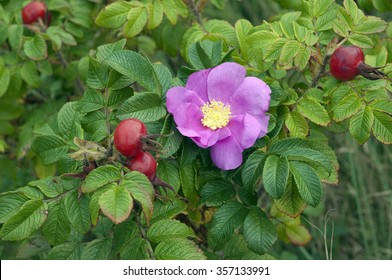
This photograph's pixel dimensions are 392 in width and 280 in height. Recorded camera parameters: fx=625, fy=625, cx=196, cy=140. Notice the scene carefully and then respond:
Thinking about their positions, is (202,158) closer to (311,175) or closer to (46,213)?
(311,175)

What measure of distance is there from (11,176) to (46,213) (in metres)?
1.01

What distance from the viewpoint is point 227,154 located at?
51.9 inches

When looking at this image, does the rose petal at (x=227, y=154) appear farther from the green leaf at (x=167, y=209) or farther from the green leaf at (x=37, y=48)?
the green leaf at (x=37, y=48)

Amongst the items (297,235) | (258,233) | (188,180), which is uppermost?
(188,180)

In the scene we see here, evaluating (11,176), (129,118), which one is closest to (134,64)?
(129,118)

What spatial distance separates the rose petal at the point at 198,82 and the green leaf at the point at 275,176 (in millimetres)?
216

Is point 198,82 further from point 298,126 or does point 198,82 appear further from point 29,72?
point 29,72

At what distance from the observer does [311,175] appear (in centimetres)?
130

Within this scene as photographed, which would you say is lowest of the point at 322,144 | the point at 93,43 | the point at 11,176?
the point at 11,176

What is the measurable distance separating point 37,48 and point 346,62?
0.90 m

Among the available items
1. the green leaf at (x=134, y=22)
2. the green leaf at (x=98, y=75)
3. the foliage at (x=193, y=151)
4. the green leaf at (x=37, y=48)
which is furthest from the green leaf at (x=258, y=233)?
the green leaf at (x=37, y=48)

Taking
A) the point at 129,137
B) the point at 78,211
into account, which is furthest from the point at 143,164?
the point at 78,211

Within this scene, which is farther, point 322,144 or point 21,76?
point 21,76

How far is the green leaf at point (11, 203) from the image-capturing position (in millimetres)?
1278
